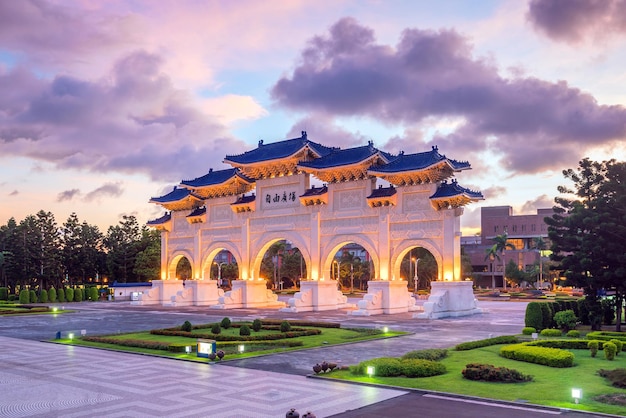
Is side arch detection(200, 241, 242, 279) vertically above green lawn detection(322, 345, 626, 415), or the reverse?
side arch detection(200, 241, 242, 279)

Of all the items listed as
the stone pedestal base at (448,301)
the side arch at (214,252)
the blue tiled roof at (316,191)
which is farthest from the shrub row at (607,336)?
the side arch at (214,252)

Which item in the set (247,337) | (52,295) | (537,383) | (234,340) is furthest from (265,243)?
(537,383)

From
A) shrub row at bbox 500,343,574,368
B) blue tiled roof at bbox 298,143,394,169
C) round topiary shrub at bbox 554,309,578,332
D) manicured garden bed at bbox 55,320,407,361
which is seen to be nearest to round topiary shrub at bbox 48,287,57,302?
blue tiled roof at bbox 298,143,394,169

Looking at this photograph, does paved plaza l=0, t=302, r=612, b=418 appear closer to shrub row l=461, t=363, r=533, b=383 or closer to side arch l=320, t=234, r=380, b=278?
shrub row l=461, t=363, r=533, b=383

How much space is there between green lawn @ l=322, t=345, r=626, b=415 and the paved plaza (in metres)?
0.58

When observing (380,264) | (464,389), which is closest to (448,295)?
(380,264)

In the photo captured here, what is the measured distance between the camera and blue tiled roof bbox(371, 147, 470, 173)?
113ft

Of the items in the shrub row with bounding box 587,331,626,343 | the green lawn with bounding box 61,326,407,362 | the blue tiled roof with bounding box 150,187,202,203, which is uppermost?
the blue tiled roof with bounding box 150,187,202,203

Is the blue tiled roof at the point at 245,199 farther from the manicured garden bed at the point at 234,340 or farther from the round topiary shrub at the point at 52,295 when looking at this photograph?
the round topiary shrub at the point at 52,295

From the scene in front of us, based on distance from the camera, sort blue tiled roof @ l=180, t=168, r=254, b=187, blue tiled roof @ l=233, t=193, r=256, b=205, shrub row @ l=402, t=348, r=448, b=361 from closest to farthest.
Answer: shrub row @ l=402, t=348, r=448, b=361, blue tiled roof @ l=233, t=193, r=256, b=205, blue tiled roof @ l=180, t=168, r=254, b=187

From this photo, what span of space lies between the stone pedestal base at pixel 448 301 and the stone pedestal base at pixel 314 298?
786 cm

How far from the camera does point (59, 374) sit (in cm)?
1520

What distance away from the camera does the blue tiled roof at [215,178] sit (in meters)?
44.7

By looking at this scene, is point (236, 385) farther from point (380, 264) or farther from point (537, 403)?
point (380, 264)
